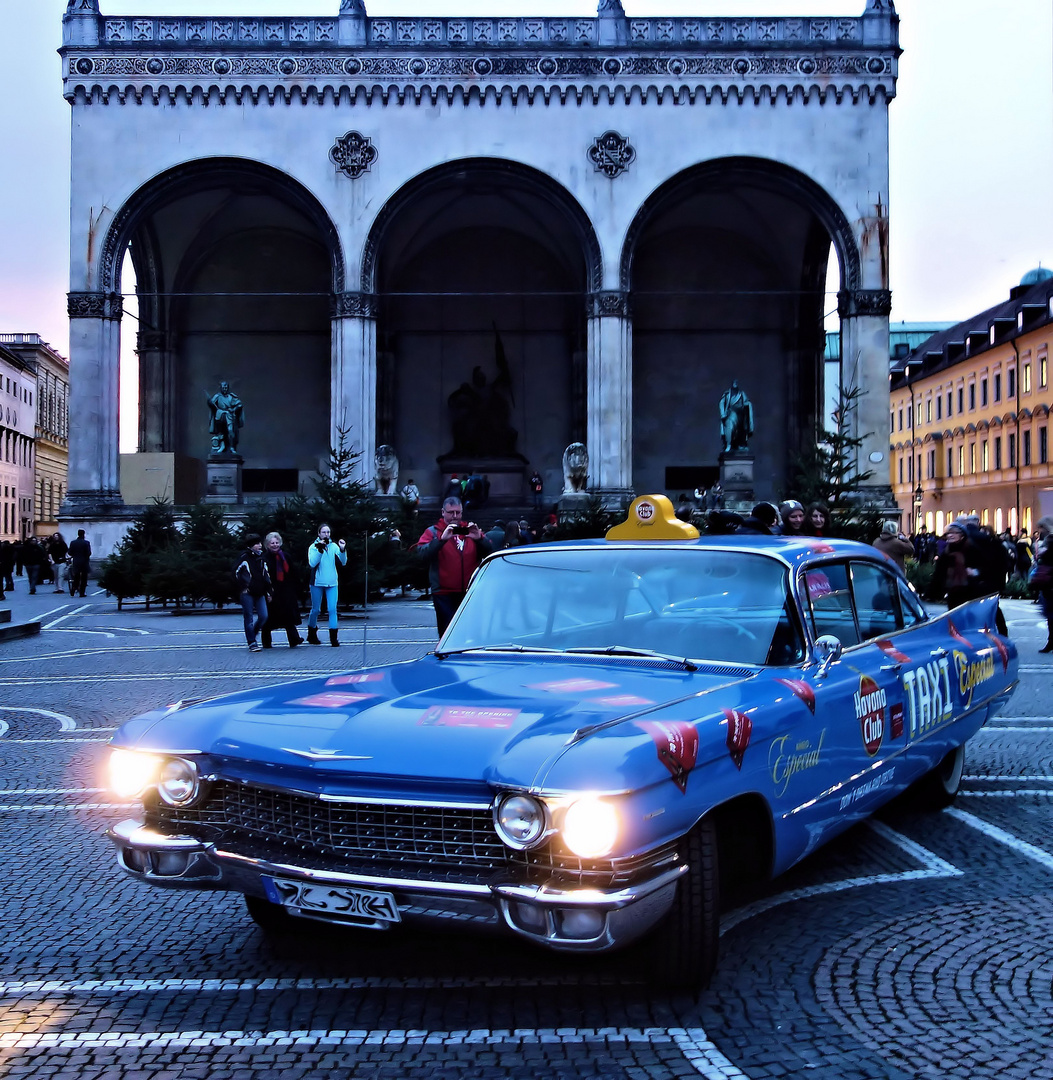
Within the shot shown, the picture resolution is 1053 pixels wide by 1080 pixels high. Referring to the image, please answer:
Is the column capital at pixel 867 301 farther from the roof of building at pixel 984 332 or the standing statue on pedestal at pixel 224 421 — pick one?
the roof of building at pixel 984 332

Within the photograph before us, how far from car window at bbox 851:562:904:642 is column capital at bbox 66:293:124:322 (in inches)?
1291

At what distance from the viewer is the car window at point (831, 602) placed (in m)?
5.01

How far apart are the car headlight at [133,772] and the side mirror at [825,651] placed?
7.92 ft

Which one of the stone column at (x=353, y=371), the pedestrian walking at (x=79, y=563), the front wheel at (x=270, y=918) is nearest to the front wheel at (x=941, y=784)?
the front wheel at (x=270, y=918)

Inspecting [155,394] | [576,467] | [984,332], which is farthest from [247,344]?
[984,332]

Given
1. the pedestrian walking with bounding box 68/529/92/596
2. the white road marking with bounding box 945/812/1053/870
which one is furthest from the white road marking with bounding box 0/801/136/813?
the pedestrian walking with bounding box 68/529/92/596

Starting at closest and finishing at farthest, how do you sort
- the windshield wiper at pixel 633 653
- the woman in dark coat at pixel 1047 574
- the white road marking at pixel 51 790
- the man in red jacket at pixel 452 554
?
the windshield wiper at pixel 633 653 → the white road marking at pixel 51 790 → the man in red jacket at pixel 452 554 → the woman in dark coat at pixel 1047 574

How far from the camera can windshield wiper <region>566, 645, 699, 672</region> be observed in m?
4.56

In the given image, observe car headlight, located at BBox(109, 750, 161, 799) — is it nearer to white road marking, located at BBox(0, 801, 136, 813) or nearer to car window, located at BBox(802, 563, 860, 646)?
car window, located at BBox(802, 563, 860, 646)

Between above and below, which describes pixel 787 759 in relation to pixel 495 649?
below

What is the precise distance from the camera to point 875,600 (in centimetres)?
583

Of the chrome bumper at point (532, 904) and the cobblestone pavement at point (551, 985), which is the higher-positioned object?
the chrome bumper at point (532, 904)

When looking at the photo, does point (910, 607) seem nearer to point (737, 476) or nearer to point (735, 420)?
point (737, 476)

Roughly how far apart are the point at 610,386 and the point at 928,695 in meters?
30.2
